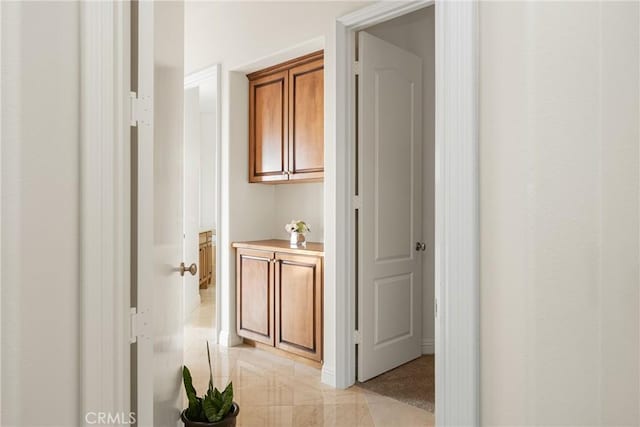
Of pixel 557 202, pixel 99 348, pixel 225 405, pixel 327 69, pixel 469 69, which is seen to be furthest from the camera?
pixel 327 69

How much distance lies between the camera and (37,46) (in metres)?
1.23

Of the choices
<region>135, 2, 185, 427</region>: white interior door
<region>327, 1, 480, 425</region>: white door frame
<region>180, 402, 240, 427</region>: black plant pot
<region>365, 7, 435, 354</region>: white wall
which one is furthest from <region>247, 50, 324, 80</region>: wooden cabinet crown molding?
<region>180, 402, 240, 427</region>: black plant pot

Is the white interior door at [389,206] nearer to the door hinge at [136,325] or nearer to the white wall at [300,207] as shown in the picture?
the white wall at [300,207]

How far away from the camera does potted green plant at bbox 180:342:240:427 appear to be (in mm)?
2000

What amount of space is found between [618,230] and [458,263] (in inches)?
14.2

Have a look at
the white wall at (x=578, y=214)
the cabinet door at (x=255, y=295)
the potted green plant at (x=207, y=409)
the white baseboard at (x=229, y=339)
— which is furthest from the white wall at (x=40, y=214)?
the white baseboard at (x=229, y=339)

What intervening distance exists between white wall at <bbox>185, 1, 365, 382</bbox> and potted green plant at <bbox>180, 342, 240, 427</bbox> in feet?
6.46

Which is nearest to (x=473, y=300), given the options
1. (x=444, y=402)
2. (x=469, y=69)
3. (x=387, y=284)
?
(x=444, y=402)

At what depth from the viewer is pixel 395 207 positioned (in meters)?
3.38

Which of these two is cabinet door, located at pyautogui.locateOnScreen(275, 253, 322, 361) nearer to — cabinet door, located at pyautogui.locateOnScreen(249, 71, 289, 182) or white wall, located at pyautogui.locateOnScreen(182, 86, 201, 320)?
cabinet door, located at pyautogui.locateOnScreen(249, 71, 289, 182)

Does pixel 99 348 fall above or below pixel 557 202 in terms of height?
below

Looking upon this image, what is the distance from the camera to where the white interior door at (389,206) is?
314 centimetres

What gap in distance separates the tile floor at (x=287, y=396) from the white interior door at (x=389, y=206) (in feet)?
1.08

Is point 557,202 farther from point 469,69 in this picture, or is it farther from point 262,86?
point 262,86
